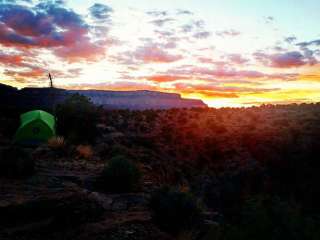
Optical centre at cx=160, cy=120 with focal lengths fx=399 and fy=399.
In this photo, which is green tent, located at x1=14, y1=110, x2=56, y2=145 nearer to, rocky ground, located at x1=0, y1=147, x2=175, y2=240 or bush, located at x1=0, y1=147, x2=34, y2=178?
bush, located at x1=0, y1=147, x2=34, y2=178

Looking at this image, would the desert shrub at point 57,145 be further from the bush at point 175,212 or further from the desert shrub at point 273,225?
the desert shrub at point 273,225

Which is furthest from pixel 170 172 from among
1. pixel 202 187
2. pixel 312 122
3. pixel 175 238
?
pixel 312 122

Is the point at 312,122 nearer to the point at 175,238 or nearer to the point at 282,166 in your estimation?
the point at 282,166

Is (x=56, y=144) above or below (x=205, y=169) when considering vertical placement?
above

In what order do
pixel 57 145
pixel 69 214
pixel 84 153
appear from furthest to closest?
pixel 57 145
pixel 84 153
pixel 69 214

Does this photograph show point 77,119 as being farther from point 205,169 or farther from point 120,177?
point 120,177

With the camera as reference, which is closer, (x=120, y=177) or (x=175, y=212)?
(x=175, y=212)

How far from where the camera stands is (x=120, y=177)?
1390 cm

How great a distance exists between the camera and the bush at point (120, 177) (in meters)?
13.7

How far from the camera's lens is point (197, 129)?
3697cm

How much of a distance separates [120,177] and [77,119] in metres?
12.9

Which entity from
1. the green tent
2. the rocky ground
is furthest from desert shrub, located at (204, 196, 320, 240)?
the green tent

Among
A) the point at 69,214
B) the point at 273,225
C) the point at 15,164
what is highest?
the point at 273,225

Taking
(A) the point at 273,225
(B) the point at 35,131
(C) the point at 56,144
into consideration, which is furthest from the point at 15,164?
(A) the point at 273,225
